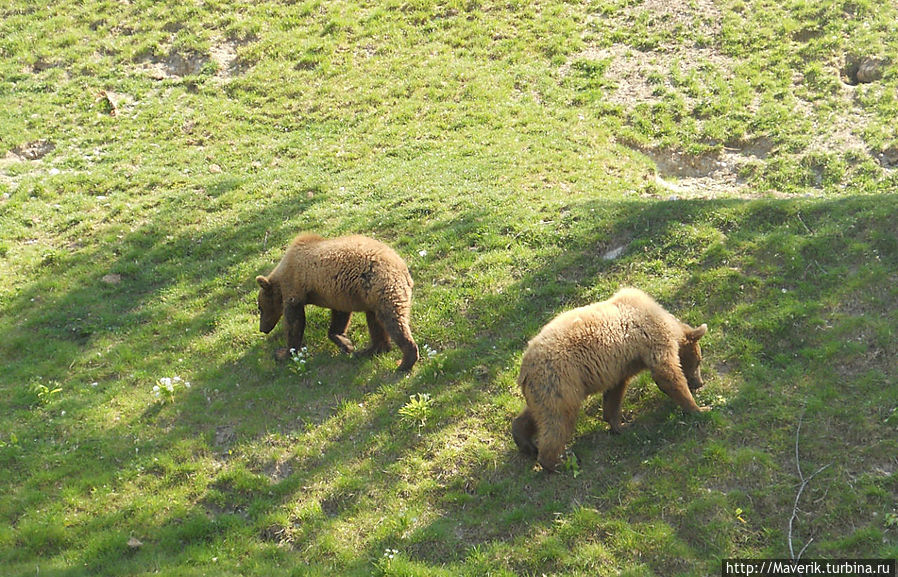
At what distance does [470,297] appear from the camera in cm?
1164

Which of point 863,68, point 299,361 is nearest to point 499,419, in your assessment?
point 299,361

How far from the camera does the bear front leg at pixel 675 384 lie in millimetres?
8477

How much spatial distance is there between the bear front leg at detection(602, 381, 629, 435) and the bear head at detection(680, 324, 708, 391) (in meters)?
0.84

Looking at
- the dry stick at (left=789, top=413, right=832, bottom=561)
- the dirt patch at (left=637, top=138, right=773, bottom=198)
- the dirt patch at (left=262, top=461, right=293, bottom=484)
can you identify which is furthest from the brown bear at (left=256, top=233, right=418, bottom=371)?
the dirt patch at (left=637, top=138, right=773, bottom=198)

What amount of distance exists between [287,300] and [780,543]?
734cm

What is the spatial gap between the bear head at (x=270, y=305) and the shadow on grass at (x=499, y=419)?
15.6 inches

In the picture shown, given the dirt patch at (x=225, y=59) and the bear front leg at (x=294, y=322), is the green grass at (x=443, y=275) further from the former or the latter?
the bear front leg at (x=294, y=322)

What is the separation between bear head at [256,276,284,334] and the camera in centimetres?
1135

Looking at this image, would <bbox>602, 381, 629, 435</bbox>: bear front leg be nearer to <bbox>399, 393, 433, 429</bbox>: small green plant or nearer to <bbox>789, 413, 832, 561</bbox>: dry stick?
<bbox>789, 413, 832, 561</bbox>: dry stick

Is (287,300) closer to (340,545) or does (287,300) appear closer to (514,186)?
(340,545)

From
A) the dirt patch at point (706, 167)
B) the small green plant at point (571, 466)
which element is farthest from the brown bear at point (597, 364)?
the dirt patch at point (706, 167)

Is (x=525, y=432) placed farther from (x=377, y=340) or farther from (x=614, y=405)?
(x=377, y=340)

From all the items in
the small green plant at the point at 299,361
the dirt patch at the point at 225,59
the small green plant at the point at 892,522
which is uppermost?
the dirt patch at the point at 225,59

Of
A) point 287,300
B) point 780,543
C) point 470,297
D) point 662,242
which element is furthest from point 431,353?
point 780,543
